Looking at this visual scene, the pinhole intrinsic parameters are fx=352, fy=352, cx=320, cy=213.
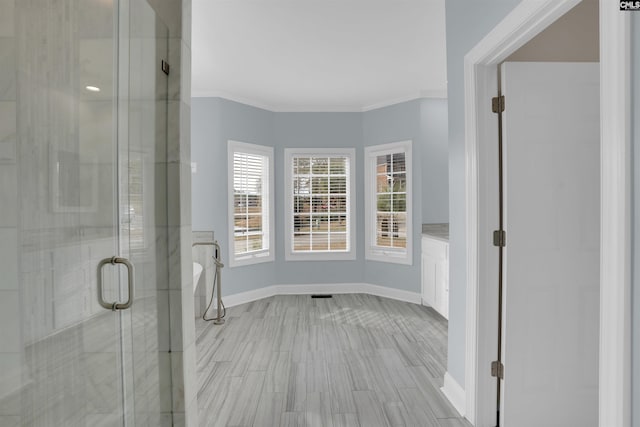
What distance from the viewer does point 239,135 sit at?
A: 4734 mm

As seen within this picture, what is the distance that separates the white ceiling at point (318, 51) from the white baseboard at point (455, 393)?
106 inches

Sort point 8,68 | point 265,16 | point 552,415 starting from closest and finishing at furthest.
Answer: point 8,68
point 552,415
point 265,16

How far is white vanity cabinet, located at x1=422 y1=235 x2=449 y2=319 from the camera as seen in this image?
386 centimetres

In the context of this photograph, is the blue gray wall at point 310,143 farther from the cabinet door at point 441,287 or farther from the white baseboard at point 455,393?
the white baseboard at point 455,393

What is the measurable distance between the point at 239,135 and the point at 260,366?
3.03 metres

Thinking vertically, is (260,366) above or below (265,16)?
below

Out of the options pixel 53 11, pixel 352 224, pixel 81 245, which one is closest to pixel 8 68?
pixel 53 11

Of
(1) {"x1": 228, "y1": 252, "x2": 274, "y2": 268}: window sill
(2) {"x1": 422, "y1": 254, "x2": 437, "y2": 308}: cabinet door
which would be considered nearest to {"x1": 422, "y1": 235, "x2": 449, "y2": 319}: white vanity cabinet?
(2) {"x1": 422, "y1": 254, "x2": 437, "y2": 308}: cabinet door

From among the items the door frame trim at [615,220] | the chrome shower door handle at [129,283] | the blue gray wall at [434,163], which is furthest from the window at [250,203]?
the door frame trim at [615,220]

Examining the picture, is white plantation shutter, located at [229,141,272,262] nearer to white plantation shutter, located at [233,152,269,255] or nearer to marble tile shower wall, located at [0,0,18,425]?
white plantation shutter, located at [233,152,269,255]

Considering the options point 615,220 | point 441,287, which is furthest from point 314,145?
point 615,220

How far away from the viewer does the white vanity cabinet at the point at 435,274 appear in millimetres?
3859

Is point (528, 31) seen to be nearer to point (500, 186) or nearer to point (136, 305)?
point (500, 186)
